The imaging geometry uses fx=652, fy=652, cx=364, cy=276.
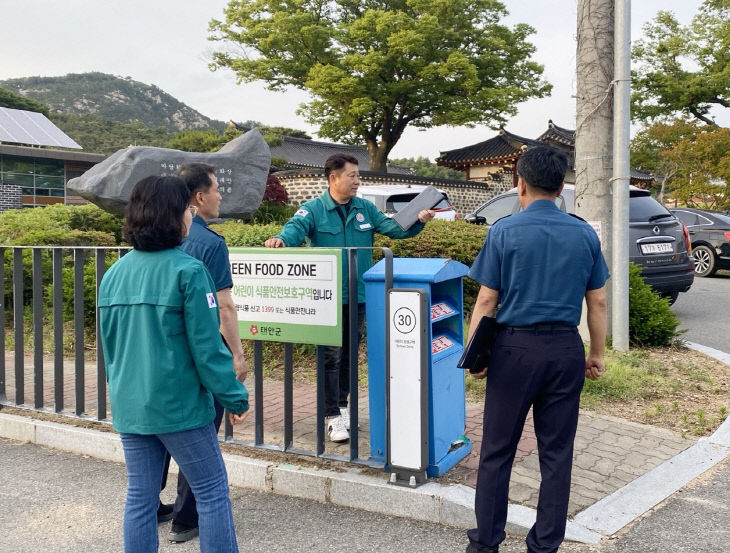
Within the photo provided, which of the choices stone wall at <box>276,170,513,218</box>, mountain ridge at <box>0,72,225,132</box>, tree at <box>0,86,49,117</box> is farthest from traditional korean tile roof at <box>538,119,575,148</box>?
mountain ridge at <box>0,72,225,132</box>

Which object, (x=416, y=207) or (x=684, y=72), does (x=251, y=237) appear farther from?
(x=684, y=72)

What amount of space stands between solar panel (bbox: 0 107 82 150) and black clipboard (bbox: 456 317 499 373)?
42.5m

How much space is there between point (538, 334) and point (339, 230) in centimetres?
201

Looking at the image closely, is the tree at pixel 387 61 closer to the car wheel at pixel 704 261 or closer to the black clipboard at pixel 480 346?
the car wheel at pixel 704 261

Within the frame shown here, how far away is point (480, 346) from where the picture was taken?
2854 mm

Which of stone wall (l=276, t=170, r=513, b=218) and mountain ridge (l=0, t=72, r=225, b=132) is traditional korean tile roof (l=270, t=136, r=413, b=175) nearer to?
stone wall (l=276, t=170, r=513, b=218)

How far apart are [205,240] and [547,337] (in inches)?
66.1

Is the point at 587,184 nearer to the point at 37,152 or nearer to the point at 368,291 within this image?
the point at 368,291

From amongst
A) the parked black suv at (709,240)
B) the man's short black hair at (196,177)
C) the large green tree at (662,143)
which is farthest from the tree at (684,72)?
the man's short black hair at (196,177)

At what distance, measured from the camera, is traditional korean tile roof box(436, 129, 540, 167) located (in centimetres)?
3378

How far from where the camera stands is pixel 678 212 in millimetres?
15992

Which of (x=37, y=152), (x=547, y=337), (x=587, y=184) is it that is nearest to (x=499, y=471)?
(x=547, y=337)

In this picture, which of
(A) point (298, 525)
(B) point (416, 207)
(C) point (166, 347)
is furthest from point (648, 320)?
(C) point (166, 347)

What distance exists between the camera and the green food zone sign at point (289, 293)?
150 inches
